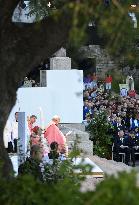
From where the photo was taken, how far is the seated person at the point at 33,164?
9.85 m

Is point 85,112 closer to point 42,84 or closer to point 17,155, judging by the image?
point 42,84

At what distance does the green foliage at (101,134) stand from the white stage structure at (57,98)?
836mm

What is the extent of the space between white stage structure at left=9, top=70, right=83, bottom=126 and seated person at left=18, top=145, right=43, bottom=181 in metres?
9.20

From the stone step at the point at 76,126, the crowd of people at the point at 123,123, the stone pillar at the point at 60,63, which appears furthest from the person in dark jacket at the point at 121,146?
the stone pillar at the point at 60,63

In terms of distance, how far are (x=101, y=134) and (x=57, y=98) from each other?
2.15 metres

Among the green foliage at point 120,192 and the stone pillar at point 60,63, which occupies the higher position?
the stone pillar at point 60,63

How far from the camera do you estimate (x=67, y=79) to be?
20.7 meters

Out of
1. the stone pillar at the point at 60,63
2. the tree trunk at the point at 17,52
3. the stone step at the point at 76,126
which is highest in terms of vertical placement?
the stone pillar at the point at 60,63

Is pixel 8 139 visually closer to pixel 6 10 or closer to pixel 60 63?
pixel 6 10

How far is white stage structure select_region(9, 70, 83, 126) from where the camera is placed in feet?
65.9

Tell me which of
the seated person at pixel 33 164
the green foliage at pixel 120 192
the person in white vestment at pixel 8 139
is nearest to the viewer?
the green foliage at pixel 120 192

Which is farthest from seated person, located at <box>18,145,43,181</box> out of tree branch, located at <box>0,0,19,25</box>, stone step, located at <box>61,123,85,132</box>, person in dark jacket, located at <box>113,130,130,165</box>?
stone step, located at <box>61,123,85,132</box>

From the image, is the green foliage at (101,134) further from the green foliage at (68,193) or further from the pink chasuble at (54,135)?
the green foliage at (68,193)

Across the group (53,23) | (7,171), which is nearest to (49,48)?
(53,23)
